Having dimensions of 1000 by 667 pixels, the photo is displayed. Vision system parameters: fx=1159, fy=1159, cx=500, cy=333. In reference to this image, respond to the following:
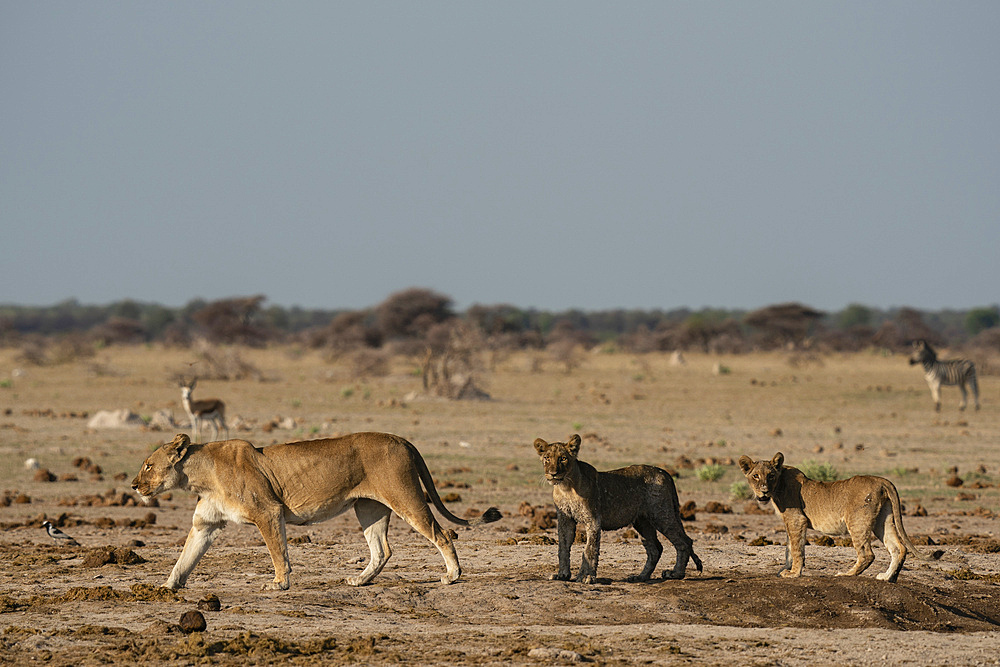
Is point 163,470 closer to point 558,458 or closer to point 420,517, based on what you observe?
point 420,517

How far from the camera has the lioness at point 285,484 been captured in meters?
9.17

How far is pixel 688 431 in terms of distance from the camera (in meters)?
27.1

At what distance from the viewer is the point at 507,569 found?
419 inches

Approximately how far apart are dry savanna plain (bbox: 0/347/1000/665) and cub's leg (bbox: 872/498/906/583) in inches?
4.8

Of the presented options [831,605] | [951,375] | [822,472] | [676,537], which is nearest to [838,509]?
[831,605]

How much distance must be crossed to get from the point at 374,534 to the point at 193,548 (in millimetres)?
1472

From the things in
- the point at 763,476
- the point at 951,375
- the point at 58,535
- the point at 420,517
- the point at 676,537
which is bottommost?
the point at 58,535

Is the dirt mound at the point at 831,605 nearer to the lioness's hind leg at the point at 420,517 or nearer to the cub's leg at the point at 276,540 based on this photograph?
the lioness's hind leg at the point at 420,517

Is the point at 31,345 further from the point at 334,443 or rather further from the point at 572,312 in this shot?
the point at 572,312

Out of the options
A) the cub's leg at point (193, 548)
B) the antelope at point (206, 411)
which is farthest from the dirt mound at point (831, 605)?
the antelope at point (206, 411)

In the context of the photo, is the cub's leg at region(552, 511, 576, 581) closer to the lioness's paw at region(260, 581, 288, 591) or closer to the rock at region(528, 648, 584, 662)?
the rock at region(528, 648, 584, 662)

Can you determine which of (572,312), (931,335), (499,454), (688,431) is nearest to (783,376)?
(688,431)

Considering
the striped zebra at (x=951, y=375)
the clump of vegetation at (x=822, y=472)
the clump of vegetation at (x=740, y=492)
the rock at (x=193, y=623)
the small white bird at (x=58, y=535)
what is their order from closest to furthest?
the rock at (x=193, y=623) < the small white bird at (x=58, y=535) < the clump of vegetation at (x=740, y=492) < the clump of vegetation at (x=822, y=472) < the striped zebra at (x=951, y=375)

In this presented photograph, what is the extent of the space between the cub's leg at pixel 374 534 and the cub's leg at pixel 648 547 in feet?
6.93
